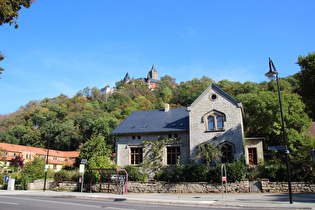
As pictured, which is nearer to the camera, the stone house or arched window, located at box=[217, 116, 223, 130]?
the stone house

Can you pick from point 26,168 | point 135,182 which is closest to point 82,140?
point 26,168

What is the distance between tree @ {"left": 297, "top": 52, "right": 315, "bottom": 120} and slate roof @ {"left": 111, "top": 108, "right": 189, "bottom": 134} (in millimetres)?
17762

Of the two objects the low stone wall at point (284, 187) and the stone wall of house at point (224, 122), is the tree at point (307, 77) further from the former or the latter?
the low stone wall at point (284, 187)

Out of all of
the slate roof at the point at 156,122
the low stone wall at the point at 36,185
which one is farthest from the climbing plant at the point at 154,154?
the low stone wall at the point at 36,185

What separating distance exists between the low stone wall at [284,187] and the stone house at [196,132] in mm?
4259

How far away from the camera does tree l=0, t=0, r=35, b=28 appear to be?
31.9 feet

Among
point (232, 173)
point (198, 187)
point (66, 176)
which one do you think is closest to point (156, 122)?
point (198, 187)

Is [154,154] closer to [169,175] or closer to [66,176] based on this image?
[169,175]

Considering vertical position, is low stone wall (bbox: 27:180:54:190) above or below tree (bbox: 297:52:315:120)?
below

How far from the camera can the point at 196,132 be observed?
27781 mm

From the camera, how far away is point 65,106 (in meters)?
117

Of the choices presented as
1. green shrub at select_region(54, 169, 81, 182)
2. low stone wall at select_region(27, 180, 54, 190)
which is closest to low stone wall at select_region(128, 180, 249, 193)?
green shrub at select_region(54, 169, 81, 182)

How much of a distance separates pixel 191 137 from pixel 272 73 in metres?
13.9

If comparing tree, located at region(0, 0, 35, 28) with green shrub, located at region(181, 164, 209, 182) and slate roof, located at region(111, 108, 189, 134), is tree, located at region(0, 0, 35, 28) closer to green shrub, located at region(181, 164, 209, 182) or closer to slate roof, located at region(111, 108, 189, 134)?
green shrub, located at region(181, 164, 209, 182)
